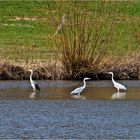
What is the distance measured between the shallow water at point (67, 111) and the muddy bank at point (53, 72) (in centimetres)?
42

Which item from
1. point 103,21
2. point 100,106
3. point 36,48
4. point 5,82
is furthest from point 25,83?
point 36,48

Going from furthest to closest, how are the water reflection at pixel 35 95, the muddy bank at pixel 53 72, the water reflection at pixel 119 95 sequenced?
the muddy bank at pixel 53 72 < the water reflection at pixel 119 95 < the water reflection at pixel 35 95

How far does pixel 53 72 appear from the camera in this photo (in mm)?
26203

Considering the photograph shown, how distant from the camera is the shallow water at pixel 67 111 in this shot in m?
17.3

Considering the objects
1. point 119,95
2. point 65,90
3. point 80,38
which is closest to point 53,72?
point 80,38

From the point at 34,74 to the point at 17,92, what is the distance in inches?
115

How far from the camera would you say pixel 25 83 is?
25.6m

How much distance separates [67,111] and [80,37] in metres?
6.20

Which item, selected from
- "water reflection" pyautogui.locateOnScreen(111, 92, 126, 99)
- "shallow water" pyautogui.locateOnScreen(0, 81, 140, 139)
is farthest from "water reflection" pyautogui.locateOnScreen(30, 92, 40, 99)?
"water reflection" pyautogui.locateOnScreen(111, 92, 126, 99)

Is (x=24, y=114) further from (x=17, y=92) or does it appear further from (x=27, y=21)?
(x=27, y=21)

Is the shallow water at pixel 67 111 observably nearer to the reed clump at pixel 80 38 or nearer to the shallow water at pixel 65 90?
the shallow water at pixel 65 90

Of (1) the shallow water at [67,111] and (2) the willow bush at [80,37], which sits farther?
(2) the willow bush at [80,37]

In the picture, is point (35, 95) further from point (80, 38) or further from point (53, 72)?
point (80, 38)

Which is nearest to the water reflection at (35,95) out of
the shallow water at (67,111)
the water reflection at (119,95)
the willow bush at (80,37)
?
the shallow water at (67,111)
